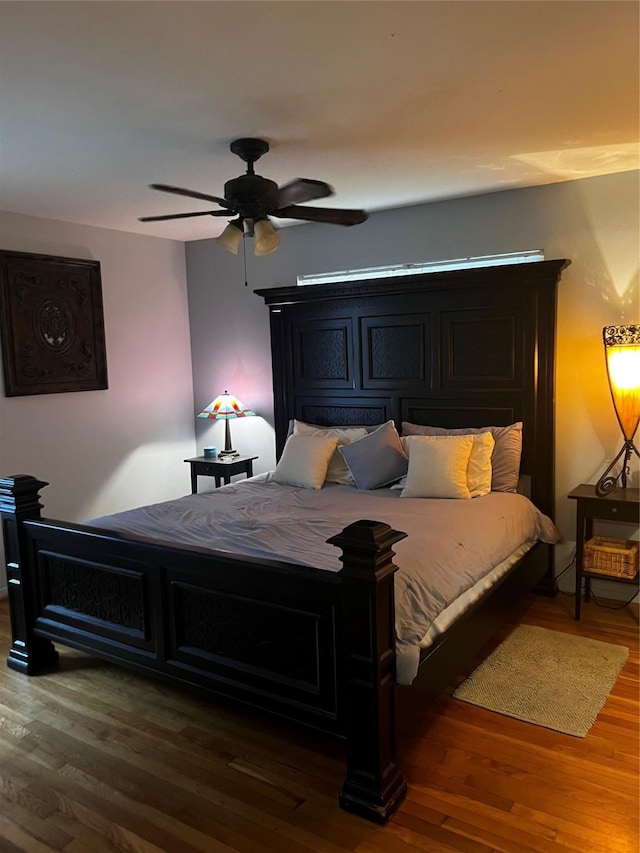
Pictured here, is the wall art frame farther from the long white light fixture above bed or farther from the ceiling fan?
the ceiling fan

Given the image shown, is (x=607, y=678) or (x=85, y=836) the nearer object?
(x=85, y=836)

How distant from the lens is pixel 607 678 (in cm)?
299

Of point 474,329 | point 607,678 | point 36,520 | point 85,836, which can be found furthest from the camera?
point 474,329

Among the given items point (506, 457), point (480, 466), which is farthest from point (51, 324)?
point (506, 457)

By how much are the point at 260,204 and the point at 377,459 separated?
183 centimetres

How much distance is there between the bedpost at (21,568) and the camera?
10.5 feet

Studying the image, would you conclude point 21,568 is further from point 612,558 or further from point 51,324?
point 612,558

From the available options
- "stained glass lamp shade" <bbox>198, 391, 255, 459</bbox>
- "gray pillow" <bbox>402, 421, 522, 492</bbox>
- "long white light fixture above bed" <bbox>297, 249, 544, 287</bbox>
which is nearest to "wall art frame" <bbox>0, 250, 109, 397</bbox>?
"stained glass lamp shade" <bbox>198, 391, 255, 459</bbox>

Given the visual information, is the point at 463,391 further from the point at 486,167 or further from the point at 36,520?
the point at 36,520

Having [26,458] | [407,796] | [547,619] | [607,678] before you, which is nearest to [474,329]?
[547,619]

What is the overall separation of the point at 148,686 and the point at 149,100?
2562mm

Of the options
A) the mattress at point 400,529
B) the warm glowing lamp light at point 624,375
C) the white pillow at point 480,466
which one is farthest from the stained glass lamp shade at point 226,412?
the warm glowing lamp light at point 624,375

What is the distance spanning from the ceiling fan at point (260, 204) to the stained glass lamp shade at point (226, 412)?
2175mm

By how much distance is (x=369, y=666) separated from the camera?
2.16 metres
